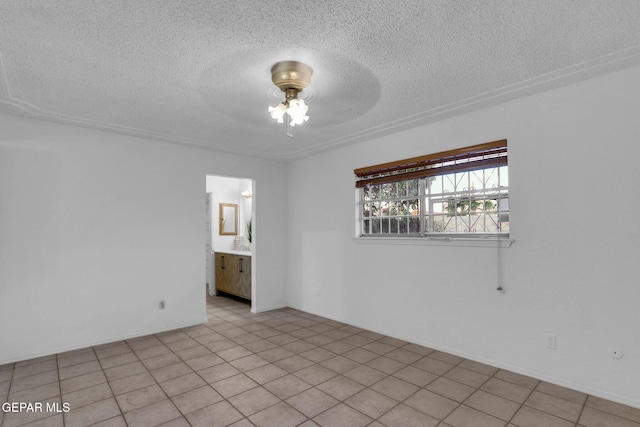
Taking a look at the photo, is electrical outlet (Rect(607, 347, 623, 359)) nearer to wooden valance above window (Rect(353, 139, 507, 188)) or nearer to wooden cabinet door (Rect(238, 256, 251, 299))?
wooden valance above window (Rect(353, 139, 507, 188))

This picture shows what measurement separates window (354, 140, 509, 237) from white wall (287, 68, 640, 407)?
0.42 feet

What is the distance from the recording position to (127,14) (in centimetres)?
180

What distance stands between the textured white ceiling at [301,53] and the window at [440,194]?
0.51m

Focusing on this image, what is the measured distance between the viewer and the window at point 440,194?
3.13 metres

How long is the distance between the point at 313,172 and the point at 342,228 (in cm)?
104

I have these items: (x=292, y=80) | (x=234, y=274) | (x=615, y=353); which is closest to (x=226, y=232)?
(x=234, y=274)

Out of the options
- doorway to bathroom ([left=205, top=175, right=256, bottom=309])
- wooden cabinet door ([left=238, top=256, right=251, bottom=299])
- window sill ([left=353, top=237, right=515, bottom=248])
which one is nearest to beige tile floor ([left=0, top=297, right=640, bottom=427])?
window sill ([left=353, top=237, right=515, bottom=248])

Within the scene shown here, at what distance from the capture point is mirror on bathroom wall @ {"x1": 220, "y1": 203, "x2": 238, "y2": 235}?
6.91 m

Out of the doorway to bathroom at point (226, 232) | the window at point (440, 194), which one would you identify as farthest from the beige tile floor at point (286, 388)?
the doorway to bathroom at point (226, 232)

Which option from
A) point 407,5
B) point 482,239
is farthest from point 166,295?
point 407,5

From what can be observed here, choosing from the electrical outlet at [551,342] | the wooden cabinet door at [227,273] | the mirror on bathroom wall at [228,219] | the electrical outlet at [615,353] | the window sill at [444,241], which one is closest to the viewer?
the electrical outlet at [615,353]

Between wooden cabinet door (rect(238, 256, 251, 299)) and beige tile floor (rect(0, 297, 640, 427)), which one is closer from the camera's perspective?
beige tile floor (rect(0, 297, 640, 427))

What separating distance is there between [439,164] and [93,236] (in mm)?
3839

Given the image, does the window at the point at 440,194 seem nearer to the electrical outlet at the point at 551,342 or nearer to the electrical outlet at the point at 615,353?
the electrical outlet at the point at 551,342
